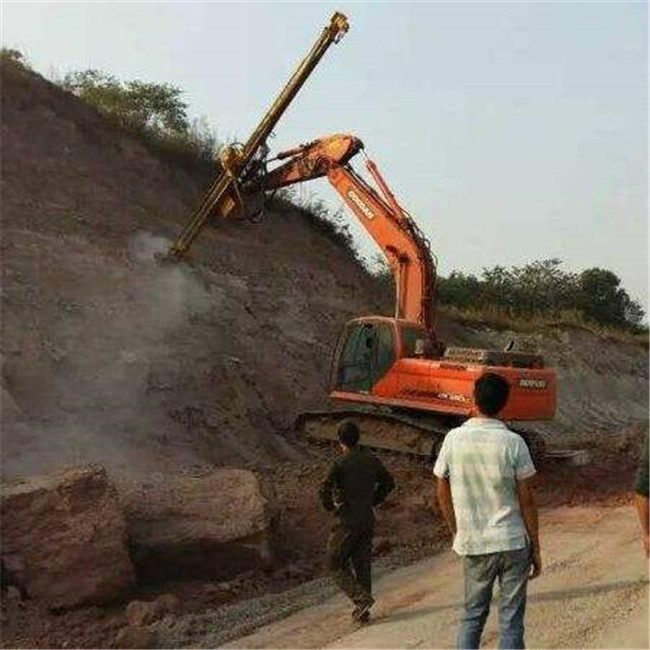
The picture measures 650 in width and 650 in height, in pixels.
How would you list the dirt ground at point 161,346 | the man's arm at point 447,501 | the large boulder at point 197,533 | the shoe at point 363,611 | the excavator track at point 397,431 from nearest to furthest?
1. the man's arm at point 447,501
2. the shoe at point 363,611
3. the large boulder at point 197,533
4. the dirt ground at point 161,346
5. the excavator track at point 397,431

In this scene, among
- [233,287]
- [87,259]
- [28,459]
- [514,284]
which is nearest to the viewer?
[28,459]

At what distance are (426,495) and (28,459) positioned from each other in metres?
5.06

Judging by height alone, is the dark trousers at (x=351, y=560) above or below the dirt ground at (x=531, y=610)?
above

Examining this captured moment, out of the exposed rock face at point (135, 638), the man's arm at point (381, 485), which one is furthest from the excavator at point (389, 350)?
the exposed rock face at point (135, 638)

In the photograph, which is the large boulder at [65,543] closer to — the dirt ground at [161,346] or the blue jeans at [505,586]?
the dirt ground at [161,346]

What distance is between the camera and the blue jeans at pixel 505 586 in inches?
192

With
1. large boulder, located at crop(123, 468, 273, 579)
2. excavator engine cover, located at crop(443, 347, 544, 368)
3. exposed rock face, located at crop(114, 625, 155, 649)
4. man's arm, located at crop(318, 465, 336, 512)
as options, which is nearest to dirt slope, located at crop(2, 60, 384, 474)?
large boulder, located at crop(123, 468, 273, 579)

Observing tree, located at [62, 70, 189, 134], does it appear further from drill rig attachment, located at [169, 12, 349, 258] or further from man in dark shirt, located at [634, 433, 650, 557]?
man in dark shirt, located at [634, 433, 650, 557]

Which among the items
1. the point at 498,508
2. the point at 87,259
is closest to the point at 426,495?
the point at 498,508

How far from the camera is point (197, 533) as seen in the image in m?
8.45

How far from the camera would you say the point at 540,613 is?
6.82m

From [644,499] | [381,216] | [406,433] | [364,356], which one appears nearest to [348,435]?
[644,499]

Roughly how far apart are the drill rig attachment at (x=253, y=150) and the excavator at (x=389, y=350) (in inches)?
0.7

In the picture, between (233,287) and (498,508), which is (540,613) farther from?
(233,287)
